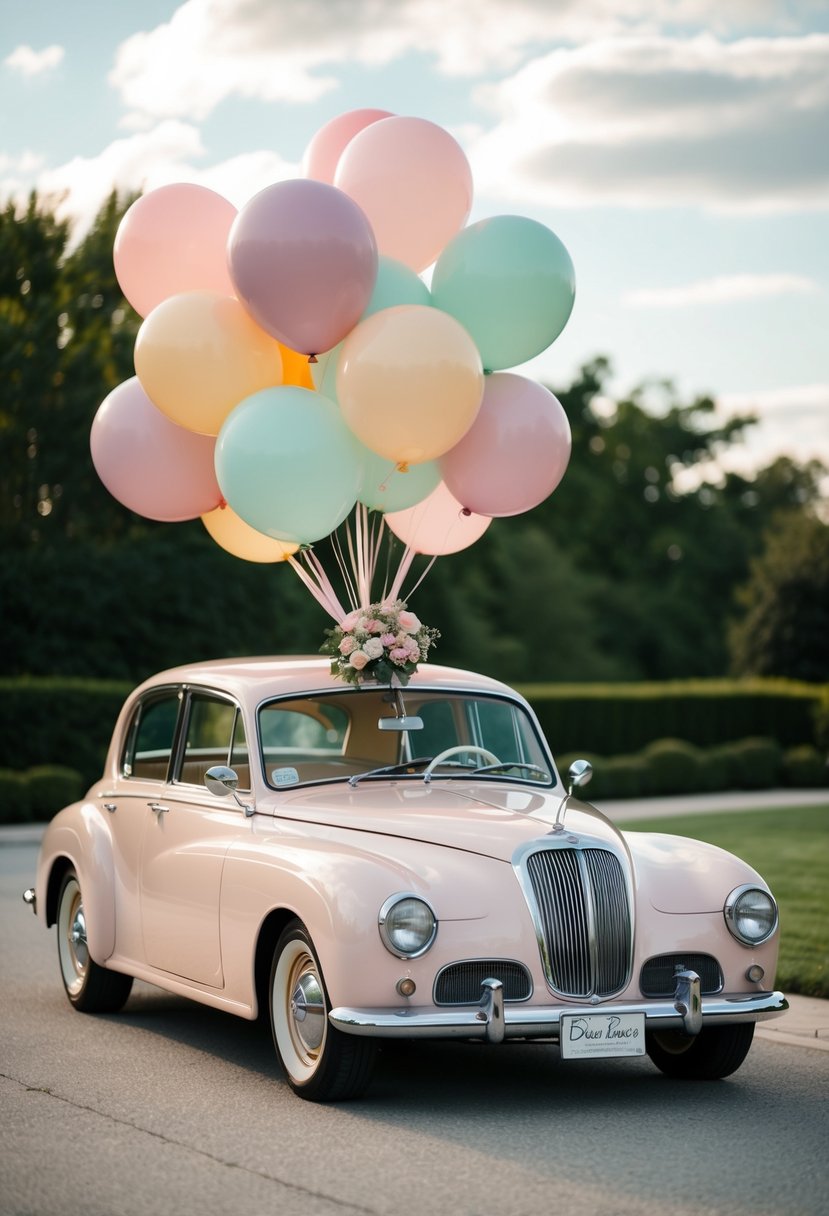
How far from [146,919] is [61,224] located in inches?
1169

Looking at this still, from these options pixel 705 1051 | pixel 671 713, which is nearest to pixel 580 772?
pixel 705 1051

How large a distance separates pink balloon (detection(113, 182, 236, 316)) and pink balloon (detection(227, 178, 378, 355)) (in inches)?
36.9

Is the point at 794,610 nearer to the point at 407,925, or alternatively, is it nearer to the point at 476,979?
the point at 476,979

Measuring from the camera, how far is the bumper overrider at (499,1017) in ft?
21.0

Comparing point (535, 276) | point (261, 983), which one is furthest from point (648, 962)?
point (535, 276)

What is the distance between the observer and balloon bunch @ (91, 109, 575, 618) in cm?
830

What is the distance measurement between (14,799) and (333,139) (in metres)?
14.8

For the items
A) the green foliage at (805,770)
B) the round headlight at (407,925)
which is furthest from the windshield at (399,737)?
the green foliage at (805,770)

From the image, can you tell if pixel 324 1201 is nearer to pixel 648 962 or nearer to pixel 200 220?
pixel 648 962

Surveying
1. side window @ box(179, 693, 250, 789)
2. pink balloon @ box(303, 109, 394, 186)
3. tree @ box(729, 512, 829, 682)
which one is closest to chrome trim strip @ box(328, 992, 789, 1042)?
side window @ box(179, 693, 250, 789)

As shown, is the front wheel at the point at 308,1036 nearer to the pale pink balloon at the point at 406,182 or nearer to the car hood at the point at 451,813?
the car hood at the point at 451,813

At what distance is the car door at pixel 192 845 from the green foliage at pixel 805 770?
76.7 feet

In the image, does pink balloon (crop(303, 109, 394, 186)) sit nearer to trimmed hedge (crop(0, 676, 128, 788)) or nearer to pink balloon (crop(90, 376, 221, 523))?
pink balloon (crop(90, 376, 221, 523))

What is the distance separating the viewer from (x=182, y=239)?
30.6ft
